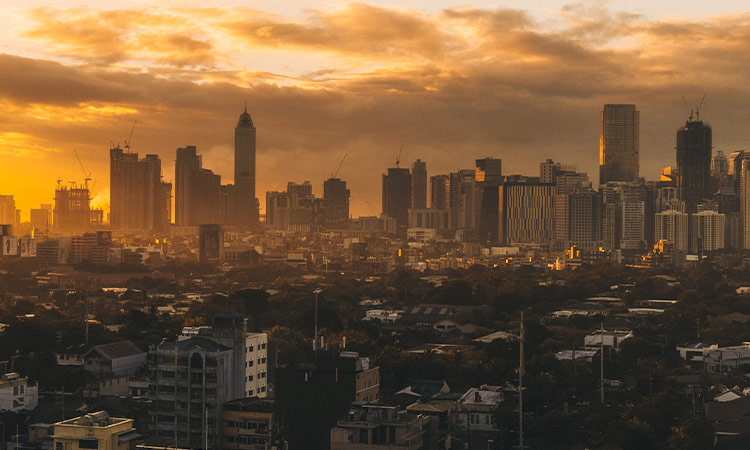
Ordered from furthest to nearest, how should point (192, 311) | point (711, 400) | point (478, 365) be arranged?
point (192, 311) < point (478, 365) < point (711, 400)

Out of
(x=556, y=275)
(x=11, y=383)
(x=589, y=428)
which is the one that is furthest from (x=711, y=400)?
(x=556, y=275)

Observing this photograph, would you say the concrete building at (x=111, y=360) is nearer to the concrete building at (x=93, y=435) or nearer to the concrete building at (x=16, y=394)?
the concrete building at (x=16, y=394)

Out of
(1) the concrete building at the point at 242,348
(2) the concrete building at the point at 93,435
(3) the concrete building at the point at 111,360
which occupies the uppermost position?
(1) the concrete building at the point at 242,348

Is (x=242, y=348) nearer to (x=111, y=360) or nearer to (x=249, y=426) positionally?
(x=249, y=426)

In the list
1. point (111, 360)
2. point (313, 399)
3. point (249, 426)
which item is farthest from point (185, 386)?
point (111, 360)

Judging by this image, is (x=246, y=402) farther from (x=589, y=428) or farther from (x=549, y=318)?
(x=549, y=318)

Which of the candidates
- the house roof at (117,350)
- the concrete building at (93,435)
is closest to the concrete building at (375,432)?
the concrete building at (93,435)

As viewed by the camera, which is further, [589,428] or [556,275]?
[556,275]
